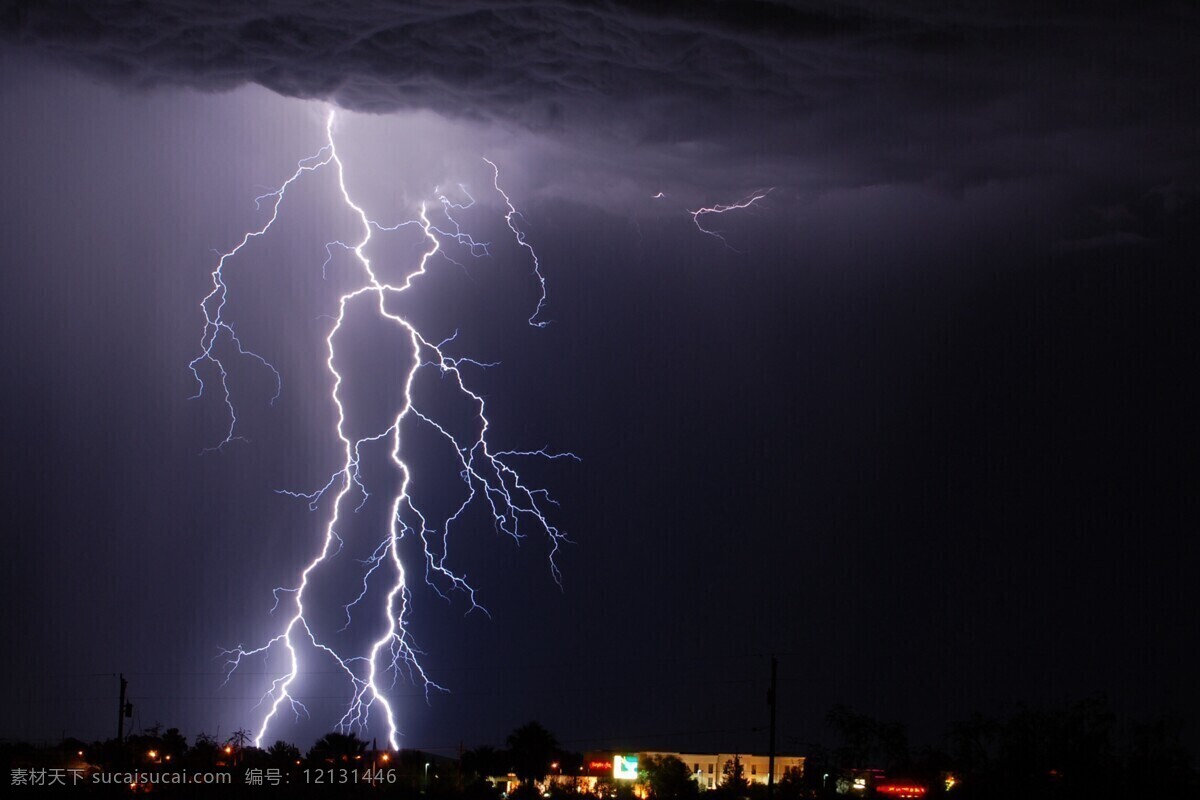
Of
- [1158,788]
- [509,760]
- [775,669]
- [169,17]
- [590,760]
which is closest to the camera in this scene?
[169,17]

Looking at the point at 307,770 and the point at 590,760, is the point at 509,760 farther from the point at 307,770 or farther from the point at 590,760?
the point at 590,760

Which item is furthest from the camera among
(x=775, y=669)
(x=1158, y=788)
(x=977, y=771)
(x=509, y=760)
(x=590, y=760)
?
(x=590, y=760)

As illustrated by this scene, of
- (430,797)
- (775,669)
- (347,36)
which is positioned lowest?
(430,797)

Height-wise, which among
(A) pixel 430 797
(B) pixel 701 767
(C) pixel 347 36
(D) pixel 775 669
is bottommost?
(B) pixel 701 767

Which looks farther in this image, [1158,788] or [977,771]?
[977,771]

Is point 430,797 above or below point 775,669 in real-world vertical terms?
below

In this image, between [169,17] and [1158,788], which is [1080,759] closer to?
[1158,788]

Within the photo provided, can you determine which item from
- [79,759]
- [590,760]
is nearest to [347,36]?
[79,759]

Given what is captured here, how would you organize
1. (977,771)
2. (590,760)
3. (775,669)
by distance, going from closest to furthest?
1. (775,669)
2. (977,771)
3. (590,760)

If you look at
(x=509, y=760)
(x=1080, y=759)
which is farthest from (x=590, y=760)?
(x=1080, y=759)
